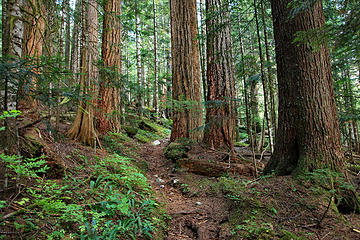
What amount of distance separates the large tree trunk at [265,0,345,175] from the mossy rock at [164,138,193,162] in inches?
101

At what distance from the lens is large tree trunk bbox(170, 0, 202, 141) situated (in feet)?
23.4

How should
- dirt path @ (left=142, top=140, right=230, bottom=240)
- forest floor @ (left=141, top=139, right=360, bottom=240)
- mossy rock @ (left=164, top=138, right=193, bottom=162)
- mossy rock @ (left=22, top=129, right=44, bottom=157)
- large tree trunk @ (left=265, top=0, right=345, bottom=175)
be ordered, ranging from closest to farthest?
forest floor @ (left=141, top=139, right=360, bottom=240), mossy rock @ (left=22, top=129, right=44, bottom=157), dirt path @ (left=142, top=140, right=230, bottom=240), large tree trunk @ (left=265, top=0, right=345, bottom=175), mossy rock @ (left=164, top=138, right=193, bottom=162)

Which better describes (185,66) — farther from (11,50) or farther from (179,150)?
(11,50)

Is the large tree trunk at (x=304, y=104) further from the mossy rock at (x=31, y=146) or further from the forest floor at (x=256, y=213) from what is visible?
the mossy rock at (x=31, y=146)

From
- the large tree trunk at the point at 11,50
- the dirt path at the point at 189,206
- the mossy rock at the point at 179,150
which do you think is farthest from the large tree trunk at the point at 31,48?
the mossy rock at the point at 179,150

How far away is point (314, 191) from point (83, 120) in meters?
5.37

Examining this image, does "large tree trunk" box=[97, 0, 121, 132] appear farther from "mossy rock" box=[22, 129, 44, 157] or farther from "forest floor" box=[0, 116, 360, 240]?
"mossy rock" box=[22, 129, 44, 157]

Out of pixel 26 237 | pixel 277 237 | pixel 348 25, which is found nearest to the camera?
pixel 26 237

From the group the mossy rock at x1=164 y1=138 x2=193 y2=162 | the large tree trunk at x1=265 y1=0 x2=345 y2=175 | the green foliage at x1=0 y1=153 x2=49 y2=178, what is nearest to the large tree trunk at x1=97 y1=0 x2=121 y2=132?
the mossy rock at x1=164 y1=138 x2=193 y2=162

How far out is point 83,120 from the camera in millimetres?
5348

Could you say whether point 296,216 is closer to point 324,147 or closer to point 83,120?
point 324,147

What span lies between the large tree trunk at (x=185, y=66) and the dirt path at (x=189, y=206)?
2.02 m

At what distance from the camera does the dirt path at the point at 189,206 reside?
2.77 m

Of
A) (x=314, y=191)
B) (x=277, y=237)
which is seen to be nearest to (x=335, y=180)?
(x=314, y=191)
